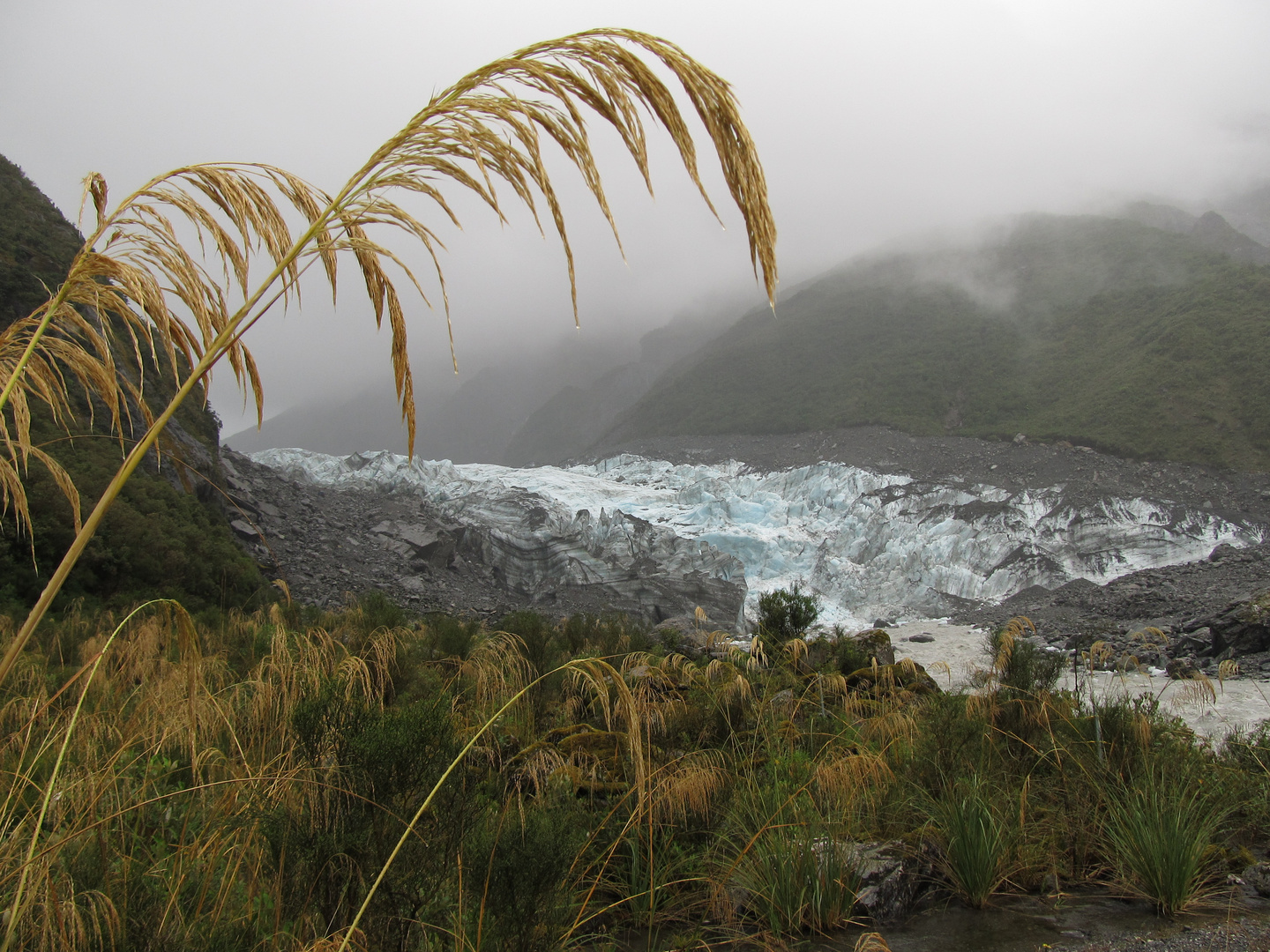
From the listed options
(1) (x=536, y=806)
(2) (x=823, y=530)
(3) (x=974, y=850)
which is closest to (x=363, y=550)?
(2) (x=823, y=530)

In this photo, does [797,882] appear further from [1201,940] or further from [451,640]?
[451,640]

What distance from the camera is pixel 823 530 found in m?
33.2

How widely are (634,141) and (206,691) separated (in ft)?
7.63

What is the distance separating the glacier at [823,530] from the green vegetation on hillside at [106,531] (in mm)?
12534

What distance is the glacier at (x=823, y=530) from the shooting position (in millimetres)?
28359

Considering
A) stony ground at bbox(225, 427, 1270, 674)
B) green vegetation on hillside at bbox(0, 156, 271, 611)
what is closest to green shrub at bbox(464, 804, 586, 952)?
green vegetation on hillside at bbox(0, 156, 271, 611)

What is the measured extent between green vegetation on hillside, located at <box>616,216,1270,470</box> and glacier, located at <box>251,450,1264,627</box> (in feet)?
50.7

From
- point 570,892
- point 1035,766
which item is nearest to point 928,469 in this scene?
point 1035,766

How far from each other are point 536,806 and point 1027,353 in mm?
78840

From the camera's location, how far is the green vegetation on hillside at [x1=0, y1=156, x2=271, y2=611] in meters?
11.9

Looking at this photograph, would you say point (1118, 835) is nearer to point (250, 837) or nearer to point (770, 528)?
point (250, 837)

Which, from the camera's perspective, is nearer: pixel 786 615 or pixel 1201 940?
pixel 1201 940

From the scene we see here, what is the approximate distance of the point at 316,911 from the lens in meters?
1.76

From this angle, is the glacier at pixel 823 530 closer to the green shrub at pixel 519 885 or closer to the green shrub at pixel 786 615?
the green shrub at pixel 786 615
